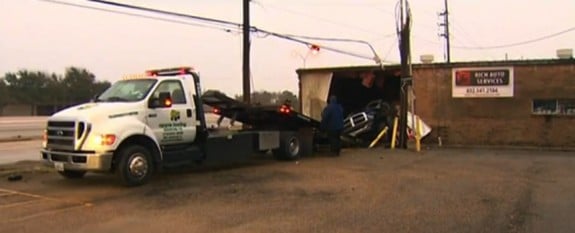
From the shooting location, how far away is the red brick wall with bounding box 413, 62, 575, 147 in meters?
24.0

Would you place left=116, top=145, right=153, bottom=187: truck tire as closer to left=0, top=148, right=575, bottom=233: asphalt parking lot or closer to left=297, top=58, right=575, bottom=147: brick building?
left=0, top=148, right=575, bottom=233: asphalt parking lot

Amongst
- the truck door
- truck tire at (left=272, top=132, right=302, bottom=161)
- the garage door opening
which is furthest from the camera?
the garage door opening

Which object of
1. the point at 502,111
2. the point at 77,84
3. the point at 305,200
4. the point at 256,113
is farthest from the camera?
the point at 77,84

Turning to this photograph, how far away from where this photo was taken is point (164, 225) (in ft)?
29.6

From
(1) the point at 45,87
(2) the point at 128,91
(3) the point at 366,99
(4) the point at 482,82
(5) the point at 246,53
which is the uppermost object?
(1) the point at 45,87

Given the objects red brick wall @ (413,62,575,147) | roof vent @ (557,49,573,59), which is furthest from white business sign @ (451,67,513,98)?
roof vent @ (557,49,573,59)

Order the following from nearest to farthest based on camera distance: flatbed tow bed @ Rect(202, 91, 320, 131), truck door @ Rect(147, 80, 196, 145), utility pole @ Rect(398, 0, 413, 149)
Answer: truck door @ Rect(147, 80, 196, 145)
flatbed tow bed @ Rect(202, 91, 320, 131)
utility pole @ Rect(398, 0, 413, 149)

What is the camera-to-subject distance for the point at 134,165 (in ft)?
42.8

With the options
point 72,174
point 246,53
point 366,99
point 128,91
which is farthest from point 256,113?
point 366,99

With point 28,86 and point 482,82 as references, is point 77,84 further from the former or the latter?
point 482,82

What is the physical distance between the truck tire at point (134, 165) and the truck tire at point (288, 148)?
5946 millimetres

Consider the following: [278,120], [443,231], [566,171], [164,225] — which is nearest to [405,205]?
[443,231]

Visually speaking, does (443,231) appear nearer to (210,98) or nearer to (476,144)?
(210,98)

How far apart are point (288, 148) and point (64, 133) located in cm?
749
